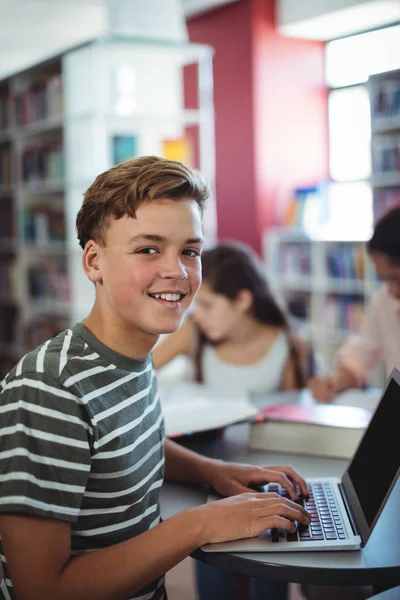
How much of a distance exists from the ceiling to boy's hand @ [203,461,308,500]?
15.9 feet

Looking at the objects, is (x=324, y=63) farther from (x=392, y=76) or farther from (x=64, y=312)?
(x=64, y=312)

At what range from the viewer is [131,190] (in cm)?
100

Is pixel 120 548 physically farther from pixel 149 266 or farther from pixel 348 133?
pixel 348 133

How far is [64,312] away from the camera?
16.1ft

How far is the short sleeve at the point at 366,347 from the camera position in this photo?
2.28 meters

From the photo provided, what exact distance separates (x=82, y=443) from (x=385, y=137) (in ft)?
12.8

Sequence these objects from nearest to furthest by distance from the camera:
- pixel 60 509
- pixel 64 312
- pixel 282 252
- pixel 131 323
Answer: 1. pixel 60 509
2. pixel 131 323
3. pixel 64 312
4. pixel 282 252

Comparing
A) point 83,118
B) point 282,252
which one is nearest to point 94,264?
point 83,118

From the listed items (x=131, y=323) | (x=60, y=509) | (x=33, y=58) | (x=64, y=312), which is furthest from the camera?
(x=33, y=58)

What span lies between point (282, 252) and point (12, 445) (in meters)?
4.54

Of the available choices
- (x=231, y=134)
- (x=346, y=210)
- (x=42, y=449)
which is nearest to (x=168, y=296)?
(x=42, y=449)

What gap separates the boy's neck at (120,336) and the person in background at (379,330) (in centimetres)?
105

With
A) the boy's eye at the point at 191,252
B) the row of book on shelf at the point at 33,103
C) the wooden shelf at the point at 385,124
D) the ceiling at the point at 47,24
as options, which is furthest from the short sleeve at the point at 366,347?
the ceiling at the point at 47,24

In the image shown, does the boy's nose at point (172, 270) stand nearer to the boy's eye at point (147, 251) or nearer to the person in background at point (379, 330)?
the boy's eye at point (147, 251)
